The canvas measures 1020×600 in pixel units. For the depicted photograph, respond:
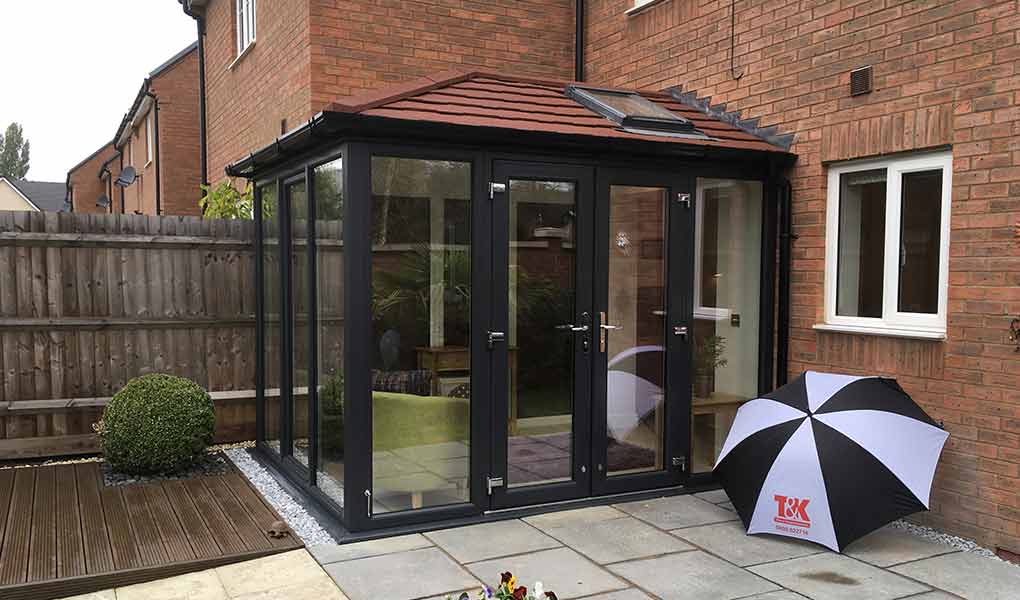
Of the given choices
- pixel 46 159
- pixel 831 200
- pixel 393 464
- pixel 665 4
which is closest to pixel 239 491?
pixel 393 464

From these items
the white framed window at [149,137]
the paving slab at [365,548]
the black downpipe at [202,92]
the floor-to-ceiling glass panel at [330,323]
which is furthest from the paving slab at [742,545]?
the white framed window at [149,137]

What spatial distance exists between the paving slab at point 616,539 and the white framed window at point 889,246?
1.87 metres

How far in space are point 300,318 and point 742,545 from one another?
129 inches

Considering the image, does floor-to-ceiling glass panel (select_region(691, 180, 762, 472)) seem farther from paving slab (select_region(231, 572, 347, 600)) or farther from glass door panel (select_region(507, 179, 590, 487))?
paving slab (select_region(231, 572, 347, 600))

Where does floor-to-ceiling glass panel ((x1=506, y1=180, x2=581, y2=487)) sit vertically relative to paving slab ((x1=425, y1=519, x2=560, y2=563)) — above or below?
above

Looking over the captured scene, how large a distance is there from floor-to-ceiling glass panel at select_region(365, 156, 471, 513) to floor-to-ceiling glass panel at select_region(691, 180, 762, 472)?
1783 mm

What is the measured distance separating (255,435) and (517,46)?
447cm

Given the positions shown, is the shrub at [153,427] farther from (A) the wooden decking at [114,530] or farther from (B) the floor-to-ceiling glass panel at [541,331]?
(B) the floor-to-ceiling glass panel at [541,331]

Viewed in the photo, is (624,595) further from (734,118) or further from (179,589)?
(734,118)

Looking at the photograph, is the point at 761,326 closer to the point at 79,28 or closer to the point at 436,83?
the point at 436,83

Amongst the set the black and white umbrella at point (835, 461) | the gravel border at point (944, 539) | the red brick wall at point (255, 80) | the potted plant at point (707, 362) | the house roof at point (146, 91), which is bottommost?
the gravel border at point (944, 539)

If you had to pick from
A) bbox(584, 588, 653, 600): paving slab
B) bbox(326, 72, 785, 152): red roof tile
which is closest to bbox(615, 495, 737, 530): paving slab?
bbox(584, 588, 653, 600): paving slab

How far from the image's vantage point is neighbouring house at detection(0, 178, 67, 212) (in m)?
40.1

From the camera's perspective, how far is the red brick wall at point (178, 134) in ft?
51.0
